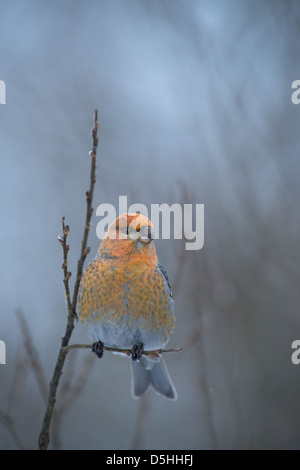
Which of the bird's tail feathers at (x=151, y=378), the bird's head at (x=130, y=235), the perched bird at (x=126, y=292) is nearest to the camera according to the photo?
the bird's head at (x=130, y=235)

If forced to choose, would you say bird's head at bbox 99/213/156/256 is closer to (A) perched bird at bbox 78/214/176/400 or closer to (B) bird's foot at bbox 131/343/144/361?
(A) perched bird at bbox 78/214/176/400

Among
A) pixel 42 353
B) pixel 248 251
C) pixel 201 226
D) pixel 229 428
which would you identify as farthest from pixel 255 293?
pixel 42 353

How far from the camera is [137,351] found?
3.61m

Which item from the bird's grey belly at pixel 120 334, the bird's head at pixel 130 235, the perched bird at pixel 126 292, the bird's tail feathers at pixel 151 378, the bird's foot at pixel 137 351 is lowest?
Result: the bird's tail feathers at pixel 151 378

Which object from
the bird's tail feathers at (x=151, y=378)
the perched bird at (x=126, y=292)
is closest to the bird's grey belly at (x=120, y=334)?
the perched bird at (x=126, y=292)

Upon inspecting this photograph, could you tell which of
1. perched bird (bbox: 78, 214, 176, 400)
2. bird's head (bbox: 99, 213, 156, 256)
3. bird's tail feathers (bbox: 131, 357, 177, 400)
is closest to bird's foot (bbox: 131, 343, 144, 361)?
perched bird (bbox: 78, 214, 176, 400)

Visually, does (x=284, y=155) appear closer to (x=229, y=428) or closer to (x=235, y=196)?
(x=235, y=196)

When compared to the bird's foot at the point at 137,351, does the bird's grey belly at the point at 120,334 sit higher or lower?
higher

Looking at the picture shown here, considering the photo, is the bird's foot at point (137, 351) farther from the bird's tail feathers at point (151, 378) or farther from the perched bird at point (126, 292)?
the bird's tail feathers at point (151, 378)

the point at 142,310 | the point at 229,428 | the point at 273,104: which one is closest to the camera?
the point at 142,310

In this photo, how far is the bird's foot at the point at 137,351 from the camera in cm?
352

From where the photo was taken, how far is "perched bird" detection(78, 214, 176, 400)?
3.62 metres

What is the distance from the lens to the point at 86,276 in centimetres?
382

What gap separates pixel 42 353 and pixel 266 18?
640cm
